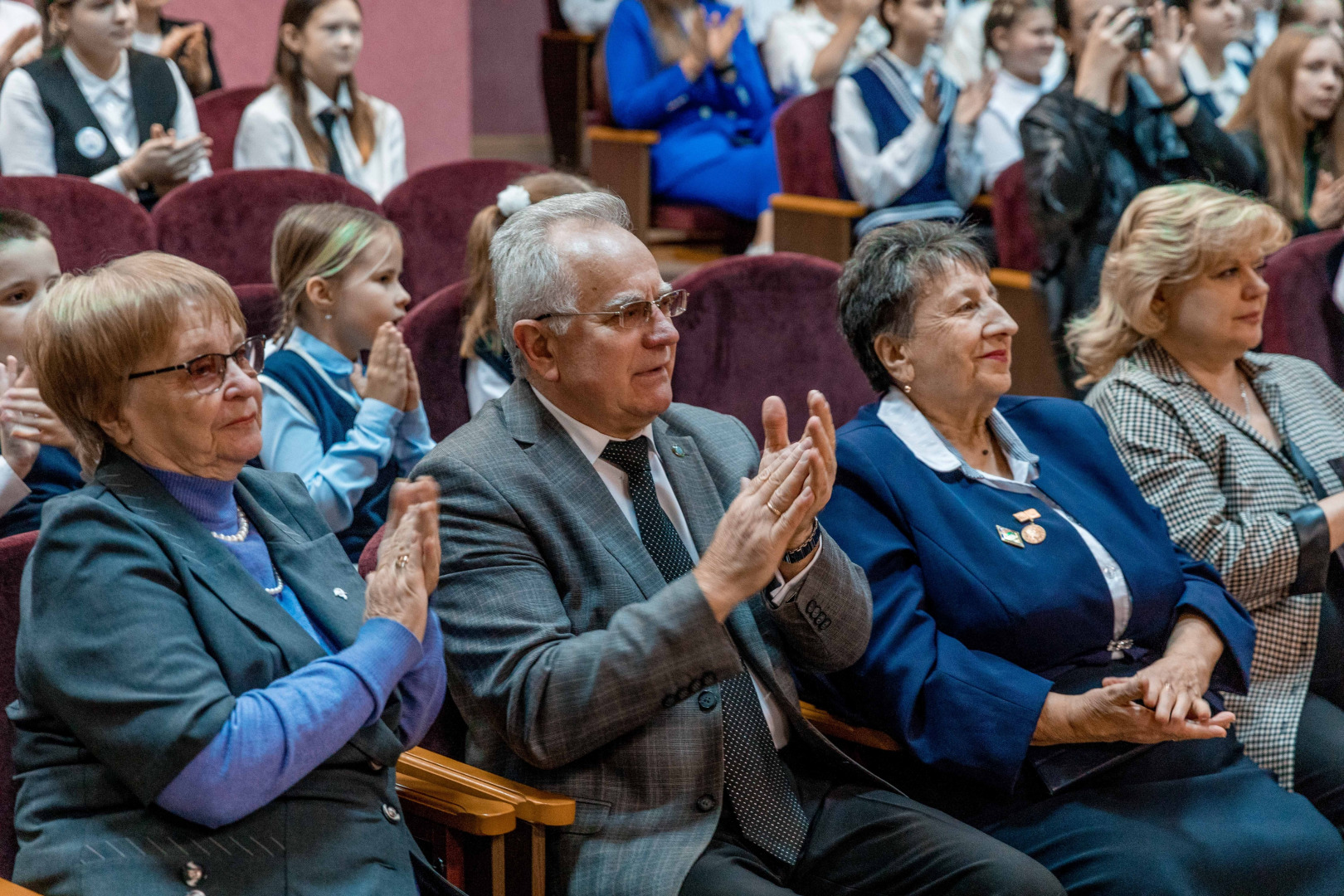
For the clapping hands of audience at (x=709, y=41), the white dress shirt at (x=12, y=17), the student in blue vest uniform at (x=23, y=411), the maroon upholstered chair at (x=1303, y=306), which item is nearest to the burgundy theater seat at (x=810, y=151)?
the clapping hands of audience at (x=709, y=41)

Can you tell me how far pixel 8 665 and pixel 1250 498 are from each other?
1.69m

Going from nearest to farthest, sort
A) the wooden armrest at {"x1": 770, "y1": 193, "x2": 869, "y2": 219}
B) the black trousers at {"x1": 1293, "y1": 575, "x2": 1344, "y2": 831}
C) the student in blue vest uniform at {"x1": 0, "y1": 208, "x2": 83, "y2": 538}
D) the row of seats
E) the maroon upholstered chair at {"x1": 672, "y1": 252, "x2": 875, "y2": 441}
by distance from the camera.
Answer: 1. the student in blue vest uniform at {"x1": 0, "y1": 208, "x2": 83, "y2": 538}
2. the black trousers at {"x1": 1293, "y1": 575, "x2": 1344, "y2": 831}
3. the maroon upholstered chair at {"x1": 672, "y1": 252, "x2": 875, "y2": 441}
4. the row of seats
5. the wooden armrest at {"x1": 770, "y1": 193, "x2": 869, "y2": 219}

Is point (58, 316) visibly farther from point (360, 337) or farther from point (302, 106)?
point (302, 106)

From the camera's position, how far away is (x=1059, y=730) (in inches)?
65.9

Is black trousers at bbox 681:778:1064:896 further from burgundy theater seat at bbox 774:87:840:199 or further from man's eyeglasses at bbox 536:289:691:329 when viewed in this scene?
burgundy theater seat at bbox 774:87:840:199

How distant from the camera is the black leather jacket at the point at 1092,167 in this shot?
336cm

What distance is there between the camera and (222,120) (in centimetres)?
427

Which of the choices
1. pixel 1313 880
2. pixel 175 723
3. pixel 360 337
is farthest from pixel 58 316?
pixel 1313 880

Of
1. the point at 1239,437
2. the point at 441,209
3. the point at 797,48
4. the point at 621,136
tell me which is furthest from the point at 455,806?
the point at 797,48

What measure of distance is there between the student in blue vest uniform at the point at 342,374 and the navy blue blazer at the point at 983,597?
0.74 metres

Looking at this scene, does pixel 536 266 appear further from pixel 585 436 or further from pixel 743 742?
pixel 743 742

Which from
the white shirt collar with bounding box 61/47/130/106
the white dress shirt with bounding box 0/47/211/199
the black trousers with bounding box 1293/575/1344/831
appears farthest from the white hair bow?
the white shirt collar with bounding box 61/47/130/106

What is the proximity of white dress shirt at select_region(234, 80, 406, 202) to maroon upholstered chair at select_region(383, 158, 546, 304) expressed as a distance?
0.85 feet

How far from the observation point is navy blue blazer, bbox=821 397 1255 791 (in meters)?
1.68
